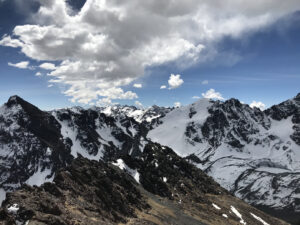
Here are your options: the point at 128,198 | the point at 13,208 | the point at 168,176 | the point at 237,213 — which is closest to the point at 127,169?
the point at 168,176

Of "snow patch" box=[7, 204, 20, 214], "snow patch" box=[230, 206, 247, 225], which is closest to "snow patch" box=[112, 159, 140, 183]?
"snow patch" box=[230, 206, 247, 225]

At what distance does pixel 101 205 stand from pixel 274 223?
9104cm

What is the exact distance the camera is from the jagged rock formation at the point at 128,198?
4078 cm

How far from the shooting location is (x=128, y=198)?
7294cm

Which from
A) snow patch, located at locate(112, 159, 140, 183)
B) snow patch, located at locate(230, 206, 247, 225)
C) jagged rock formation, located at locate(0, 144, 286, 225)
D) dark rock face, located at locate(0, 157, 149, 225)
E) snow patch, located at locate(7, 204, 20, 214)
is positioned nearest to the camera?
snow patch, located at locate(7, 204, 20, 214)

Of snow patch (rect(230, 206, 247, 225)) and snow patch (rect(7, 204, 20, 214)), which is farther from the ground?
snow patch (rect(7, 204, 20, 214))

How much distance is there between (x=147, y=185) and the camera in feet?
340

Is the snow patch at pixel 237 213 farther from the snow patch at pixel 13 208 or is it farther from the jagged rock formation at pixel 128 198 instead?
the snow patch at pixel 13 208

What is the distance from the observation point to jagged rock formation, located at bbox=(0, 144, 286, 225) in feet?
134

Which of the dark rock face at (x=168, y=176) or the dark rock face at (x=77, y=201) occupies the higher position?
the dark rock face at (x=168, y=176)

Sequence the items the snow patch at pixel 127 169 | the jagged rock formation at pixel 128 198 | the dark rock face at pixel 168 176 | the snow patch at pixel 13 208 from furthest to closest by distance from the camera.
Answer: the snow patch at pixel 127 169 < the dark rock face at pixel 168 176 < the jagged rock formation at pixel 128 198 < the snow patch at pixel 13 208

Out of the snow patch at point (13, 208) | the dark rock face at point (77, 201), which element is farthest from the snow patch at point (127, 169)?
the snow patch at point (13, 208)

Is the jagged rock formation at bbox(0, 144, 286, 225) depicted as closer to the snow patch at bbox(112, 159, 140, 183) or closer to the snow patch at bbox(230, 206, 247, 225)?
the snow patch at bbox(230, 206, 247, 225)

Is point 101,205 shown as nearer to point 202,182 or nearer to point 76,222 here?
point 76,222
